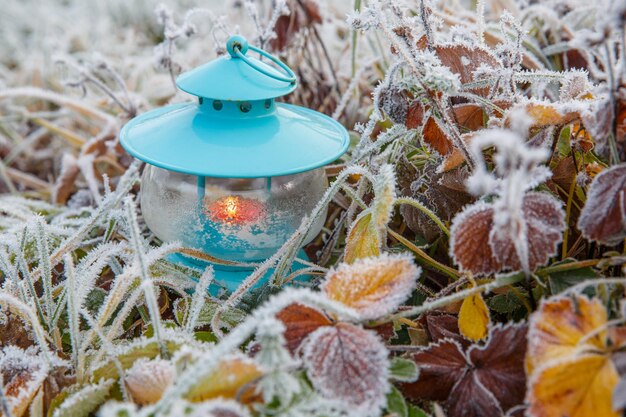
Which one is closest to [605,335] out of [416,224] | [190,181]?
[416,224]

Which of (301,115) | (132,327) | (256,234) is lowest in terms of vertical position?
(132,327)

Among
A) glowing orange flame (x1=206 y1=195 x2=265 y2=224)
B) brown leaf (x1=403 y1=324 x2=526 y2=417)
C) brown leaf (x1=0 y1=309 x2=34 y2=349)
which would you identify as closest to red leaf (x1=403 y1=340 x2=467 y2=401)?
brown leaf (x1=403 y1=324 x2=526 y2=417)

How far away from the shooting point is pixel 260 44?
113 centimetres

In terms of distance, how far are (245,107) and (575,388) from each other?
55cm

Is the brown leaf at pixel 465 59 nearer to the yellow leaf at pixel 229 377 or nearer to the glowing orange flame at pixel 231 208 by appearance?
the glowing orange flame at pixel 231 208

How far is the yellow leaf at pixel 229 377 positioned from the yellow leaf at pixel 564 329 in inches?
9.9

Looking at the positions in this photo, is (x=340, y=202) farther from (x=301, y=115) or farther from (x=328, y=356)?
(x=328, y=356)

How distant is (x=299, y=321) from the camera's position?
0.63 m

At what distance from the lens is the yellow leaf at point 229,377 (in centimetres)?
Result: 54

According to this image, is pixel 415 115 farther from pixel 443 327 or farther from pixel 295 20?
pixel 295 20

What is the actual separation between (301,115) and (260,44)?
27 centimetres

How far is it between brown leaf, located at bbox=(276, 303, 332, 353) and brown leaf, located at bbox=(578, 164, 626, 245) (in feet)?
0.90

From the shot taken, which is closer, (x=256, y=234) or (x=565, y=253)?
(x=565, y=253)

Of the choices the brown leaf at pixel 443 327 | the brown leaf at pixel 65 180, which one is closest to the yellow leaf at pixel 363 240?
the brown leaf at pixel 443 327
